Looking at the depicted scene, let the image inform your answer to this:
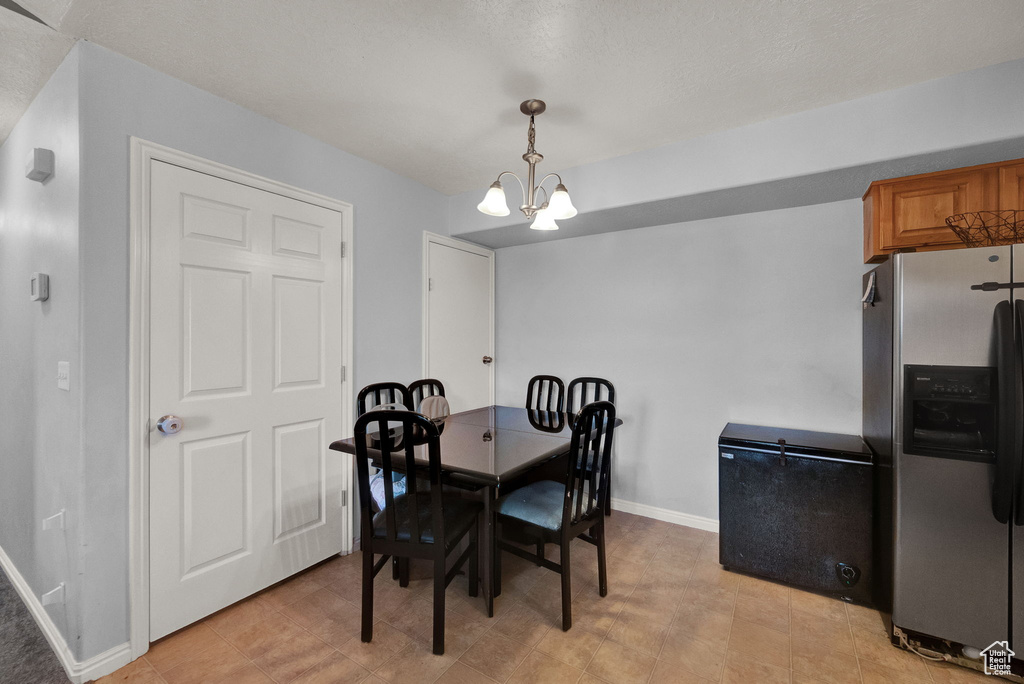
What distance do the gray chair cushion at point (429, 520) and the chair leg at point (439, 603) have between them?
0.07 meters

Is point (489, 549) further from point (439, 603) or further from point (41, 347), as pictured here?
point (41, 347)

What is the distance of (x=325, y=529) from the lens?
2639mm

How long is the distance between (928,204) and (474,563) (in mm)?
2853

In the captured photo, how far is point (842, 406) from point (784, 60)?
6.57 feet

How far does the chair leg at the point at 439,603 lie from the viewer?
1.82 m

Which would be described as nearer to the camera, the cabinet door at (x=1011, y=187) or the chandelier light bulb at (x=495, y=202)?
the cabinet door at (x=1011, y=187)

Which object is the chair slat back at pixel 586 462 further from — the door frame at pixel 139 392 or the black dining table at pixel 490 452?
the door frame at pixel 139 392

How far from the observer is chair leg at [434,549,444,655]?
1.82 meters

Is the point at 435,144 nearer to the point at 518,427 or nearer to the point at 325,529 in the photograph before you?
the point at 518,427

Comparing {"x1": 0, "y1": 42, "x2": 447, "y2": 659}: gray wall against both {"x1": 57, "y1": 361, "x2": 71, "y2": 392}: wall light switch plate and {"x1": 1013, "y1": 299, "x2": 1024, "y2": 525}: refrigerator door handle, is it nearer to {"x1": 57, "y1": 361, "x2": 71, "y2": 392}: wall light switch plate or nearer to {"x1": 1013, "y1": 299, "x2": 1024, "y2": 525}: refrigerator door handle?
{"x1": 57, "y1": 361, "x2": 71, "y2": 392}: wall light switch plate

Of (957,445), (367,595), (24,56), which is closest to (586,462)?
(367,595)

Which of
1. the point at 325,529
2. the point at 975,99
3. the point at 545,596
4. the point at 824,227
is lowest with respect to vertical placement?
the point at 545,596

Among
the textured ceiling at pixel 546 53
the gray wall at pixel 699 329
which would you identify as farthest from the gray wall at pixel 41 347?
the gray wall at pixel 699 329

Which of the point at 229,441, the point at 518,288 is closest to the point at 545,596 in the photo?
the point at 229,441
